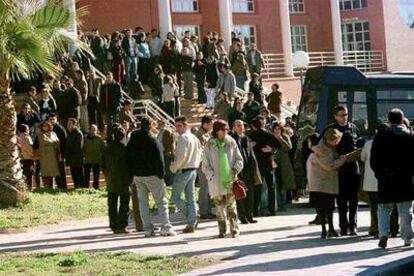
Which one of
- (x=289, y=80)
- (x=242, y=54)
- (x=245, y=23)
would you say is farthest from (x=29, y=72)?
(x=245, y=23)

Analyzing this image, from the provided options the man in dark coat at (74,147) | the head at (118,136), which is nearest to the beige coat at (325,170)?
the head at (118,136)

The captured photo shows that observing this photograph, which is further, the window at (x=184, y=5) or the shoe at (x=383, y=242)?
the window at (x=184, y=5)

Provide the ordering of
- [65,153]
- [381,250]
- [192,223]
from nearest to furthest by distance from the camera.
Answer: [381,250]
[192,223]
[65,153]

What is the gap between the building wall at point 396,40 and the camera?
46062mm

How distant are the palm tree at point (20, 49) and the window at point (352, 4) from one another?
1229 inches

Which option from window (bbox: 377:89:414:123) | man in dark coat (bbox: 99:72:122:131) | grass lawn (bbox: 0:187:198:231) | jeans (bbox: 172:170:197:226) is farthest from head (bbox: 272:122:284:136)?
man in dark coat (bbox: 99:72:122:131)

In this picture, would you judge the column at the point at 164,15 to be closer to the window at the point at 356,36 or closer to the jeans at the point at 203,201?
the window at the point at 356,36

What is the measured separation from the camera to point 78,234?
15.4 m

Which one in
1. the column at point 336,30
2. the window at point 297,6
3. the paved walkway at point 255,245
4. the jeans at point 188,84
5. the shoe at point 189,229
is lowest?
the paved walkway at point 255,245

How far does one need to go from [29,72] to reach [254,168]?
4.83 metres

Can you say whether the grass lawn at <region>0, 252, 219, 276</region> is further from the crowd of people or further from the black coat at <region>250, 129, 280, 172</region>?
the black coat at <region>250, 129, 280, 172</region>

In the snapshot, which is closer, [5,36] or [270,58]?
[5,36]

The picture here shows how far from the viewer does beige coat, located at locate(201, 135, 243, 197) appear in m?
13.7

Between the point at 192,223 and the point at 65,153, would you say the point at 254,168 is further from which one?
the point at 65,153
